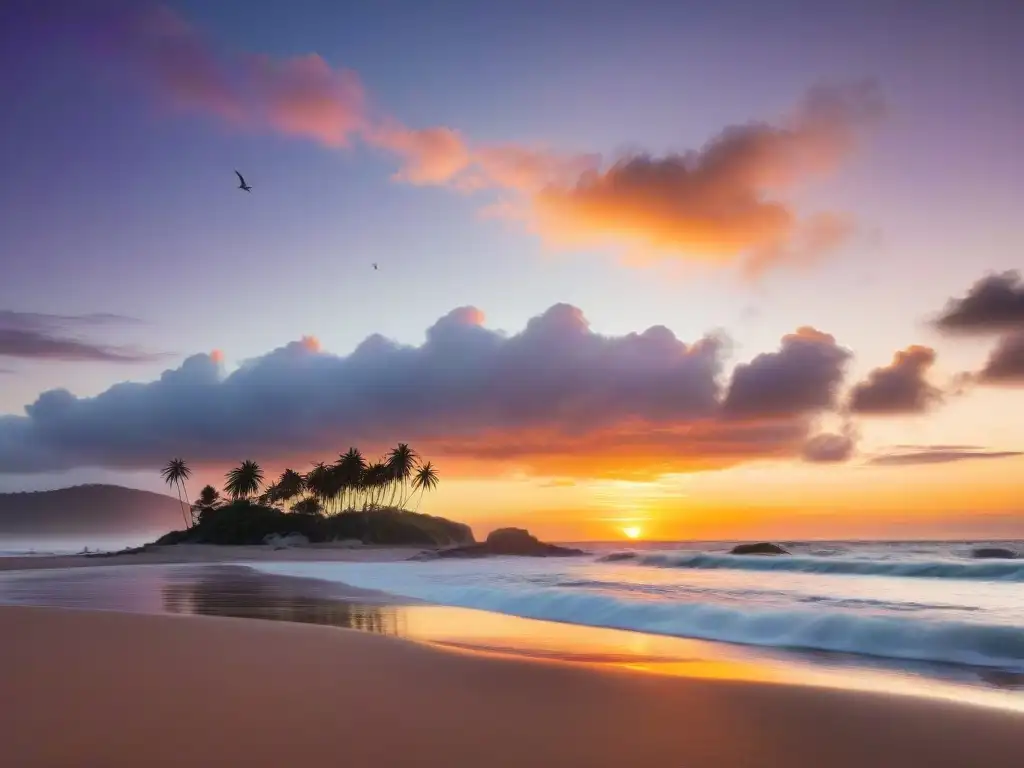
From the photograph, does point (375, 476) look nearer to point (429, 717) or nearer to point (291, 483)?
point (291, 483)

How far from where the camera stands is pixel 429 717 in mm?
5254

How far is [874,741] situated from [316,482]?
107 meters

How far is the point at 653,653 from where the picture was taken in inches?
362

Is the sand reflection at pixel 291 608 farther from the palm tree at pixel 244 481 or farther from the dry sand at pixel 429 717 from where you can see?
the palm tree at pixel 244 481

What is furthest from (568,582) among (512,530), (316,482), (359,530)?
(316,482)

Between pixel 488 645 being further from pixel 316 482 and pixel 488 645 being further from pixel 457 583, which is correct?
pixel 316 482

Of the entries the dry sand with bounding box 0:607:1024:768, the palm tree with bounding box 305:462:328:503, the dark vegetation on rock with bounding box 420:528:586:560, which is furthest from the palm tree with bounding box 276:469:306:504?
the dry sand with bounding box 0:607:1024:768

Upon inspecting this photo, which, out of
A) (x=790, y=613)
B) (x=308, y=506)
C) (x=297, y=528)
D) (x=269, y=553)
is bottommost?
(x=790, y=613)

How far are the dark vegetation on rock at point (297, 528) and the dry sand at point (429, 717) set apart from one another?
85833 mm

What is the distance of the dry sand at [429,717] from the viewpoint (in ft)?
14.3

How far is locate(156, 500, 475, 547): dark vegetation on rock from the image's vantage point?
89.3 metres

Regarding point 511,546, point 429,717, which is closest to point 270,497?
point 511,546

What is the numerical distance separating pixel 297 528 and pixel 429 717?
3570 inches

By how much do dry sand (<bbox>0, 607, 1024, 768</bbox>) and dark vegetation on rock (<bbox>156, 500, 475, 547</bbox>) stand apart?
282 ft
